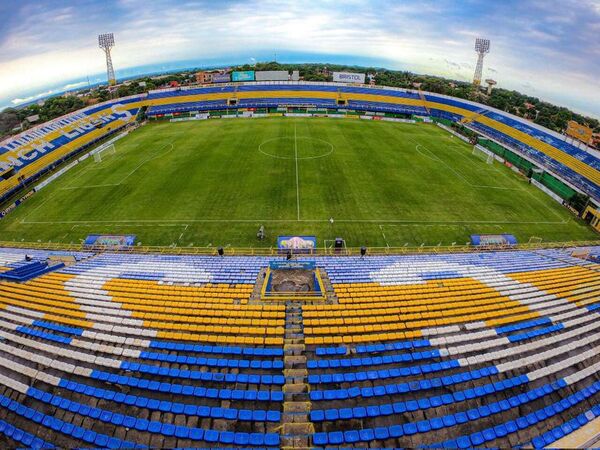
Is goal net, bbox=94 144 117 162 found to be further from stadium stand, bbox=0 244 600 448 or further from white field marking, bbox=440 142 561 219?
white field marking, bbox=440 142 561 219

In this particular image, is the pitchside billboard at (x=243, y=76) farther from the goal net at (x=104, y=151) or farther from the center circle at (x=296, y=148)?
the goal net at (x=104, y=151)

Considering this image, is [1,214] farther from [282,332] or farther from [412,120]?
[412,120]

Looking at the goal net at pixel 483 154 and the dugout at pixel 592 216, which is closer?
the dugout at pixel 592 216

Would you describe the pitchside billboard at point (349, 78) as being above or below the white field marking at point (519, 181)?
above

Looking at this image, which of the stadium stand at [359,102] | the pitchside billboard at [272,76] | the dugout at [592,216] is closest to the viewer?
the dugout at [592,216]

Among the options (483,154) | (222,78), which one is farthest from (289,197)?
(222,78)

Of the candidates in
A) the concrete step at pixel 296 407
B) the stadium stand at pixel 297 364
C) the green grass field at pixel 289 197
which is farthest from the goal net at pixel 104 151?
the concrete step at pixel 296 407
